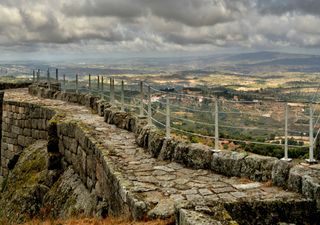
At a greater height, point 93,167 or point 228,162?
point 228,162

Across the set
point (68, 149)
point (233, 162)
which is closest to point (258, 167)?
point (233, 162)

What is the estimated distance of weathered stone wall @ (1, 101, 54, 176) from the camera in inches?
661

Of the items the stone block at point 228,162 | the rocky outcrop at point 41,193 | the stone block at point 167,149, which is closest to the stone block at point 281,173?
the stone block at point 228,162

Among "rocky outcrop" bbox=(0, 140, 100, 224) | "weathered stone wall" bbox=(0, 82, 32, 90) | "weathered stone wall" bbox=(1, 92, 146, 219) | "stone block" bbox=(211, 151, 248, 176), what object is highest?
"weathered stone wall" bbox=(0, 82, 32, 90)

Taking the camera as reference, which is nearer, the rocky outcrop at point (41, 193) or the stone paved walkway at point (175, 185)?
the stone paved walkway at point (175, 185)

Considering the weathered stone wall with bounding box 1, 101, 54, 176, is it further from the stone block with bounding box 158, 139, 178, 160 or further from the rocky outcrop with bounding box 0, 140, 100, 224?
the stone block with bounding box 158, 139, 178, 160

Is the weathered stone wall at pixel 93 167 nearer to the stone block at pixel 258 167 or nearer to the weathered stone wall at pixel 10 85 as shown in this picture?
the stone block at pixel 258 167

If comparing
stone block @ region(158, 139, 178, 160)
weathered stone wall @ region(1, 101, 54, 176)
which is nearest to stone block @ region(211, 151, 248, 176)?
stone block @ region(158, 139, 178, 160)

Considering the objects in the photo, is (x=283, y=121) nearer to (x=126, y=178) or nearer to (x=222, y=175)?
(x=222, y=175)

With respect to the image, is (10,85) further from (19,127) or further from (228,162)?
(228,162)

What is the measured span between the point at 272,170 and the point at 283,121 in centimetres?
104

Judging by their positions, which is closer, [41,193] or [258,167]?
[258,167]

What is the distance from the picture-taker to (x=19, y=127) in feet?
59.0

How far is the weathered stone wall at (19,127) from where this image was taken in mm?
16781
